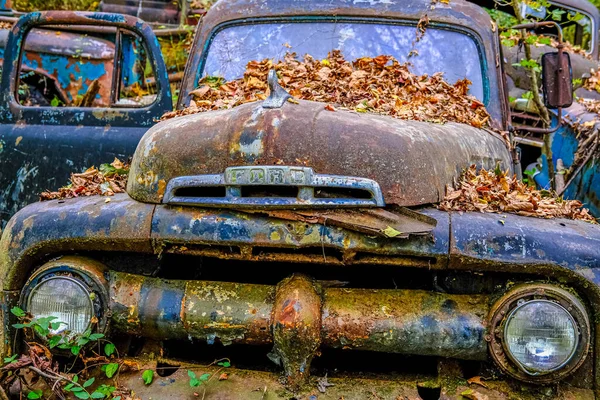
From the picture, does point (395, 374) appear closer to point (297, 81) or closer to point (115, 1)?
point (297, 81)

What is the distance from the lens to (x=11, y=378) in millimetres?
2354

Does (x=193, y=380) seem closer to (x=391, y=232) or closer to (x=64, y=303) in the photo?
(x=64, y=303)

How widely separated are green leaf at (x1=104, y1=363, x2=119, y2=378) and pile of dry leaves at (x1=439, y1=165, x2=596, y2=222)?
1255 mm

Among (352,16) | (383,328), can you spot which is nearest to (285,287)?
(383,328)

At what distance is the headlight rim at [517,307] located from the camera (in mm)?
2102

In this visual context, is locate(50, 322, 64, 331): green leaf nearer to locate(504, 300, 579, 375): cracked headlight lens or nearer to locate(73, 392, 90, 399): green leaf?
locate(73, 392, 90, 399): green leaf

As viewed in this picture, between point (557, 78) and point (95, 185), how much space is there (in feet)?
8.15

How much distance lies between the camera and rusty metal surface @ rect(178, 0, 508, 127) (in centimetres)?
376

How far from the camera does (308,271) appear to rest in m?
2.48

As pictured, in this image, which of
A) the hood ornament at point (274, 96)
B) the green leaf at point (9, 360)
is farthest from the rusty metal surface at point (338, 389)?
the hood ornament at point (274, 96)

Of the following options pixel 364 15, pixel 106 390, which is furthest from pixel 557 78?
pixel 106 390

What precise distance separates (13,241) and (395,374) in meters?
1.42

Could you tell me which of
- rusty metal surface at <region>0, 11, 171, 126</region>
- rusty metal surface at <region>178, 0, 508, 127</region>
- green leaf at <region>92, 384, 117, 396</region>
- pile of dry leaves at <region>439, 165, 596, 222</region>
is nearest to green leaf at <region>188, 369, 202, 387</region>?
green leaf at <region>92, 384, 117, 396</region>

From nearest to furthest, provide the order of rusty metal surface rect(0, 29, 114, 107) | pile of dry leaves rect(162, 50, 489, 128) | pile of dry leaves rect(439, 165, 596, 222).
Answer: pile of dry leaves rect(439, 165, 596, 222) → pile of dry leaves rect(162, 50, 489, 128) → rusty metal surface rect(0, 29, 114, 107)
